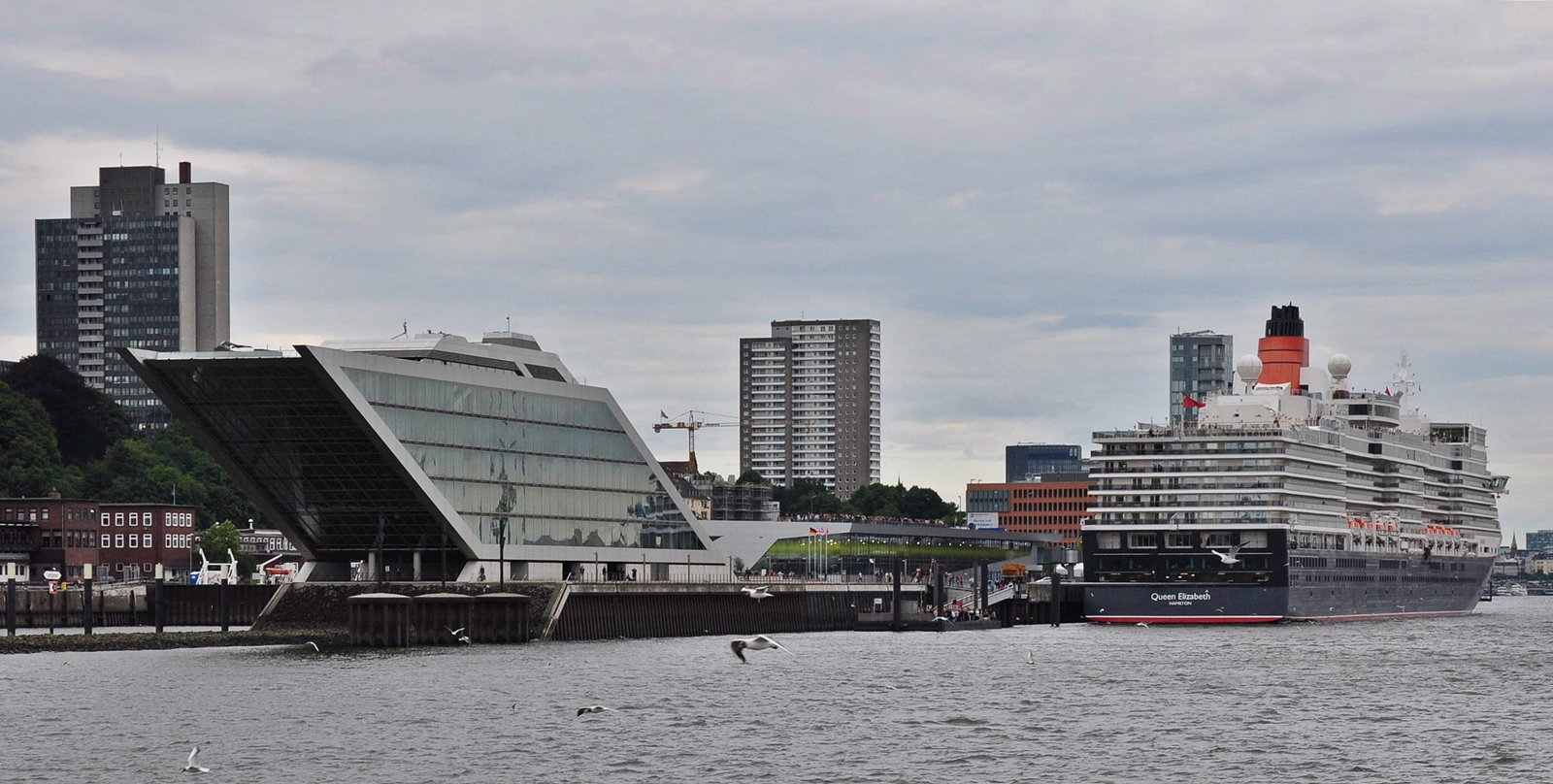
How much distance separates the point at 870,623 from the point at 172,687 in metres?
58.4

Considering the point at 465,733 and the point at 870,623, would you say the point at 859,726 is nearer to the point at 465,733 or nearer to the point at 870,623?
the point at 465,733

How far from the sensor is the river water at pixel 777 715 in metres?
50.6

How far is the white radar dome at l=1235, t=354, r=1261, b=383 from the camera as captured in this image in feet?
457

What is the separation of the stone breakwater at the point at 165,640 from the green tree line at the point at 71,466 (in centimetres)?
6621

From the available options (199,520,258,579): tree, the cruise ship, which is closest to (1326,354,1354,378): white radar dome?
the cruise ship

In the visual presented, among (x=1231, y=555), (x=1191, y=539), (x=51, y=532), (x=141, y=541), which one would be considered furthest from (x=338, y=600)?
(x=141, y=541)

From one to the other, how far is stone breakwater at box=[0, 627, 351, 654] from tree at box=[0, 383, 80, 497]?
245 ft

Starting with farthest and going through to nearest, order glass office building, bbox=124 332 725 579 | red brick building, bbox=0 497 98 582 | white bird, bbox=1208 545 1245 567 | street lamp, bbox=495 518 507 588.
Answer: red brick building, bbox=0 497 98 582 → white bird, bbox=1208 545 1245 567 → street lamp, bbox=495 518 507 588 → glass office building, bbox=124 332 725 579

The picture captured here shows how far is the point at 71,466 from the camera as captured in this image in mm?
187750

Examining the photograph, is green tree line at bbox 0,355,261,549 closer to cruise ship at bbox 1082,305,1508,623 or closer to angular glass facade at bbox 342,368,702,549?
angular glass facade at bbox 342,368,702,549

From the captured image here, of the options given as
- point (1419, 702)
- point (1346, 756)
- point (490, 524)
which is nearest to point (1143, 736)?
point (1346, 756)

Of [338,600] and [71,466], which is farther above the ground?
[71,466]

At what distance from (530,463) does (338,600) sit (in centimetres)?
1472

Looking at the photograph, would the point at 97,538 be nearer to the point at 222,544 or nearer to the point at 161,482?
the point at 222,544
